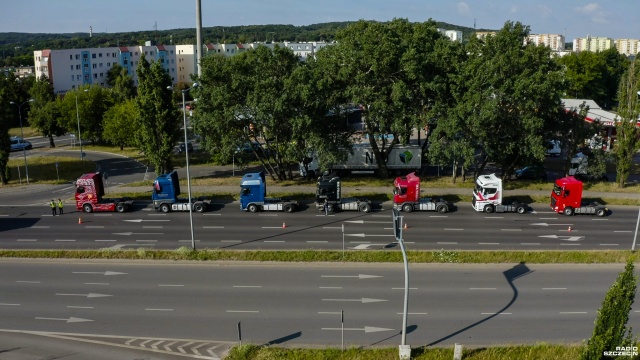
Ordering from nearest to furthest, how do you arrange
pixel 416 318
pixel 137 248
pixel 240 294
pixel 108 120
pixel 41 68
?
pixel 416 318, pixel 240 294, pixel 137 248, pixel 108 120, pixel 41 68

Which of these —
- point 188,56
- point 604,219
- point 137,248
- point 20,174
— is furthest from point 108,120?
point 188,56

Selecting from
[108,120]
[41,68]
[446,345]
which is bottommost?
[446,345]

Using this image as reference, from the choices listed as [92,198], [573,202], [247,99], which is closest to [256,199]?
[247,99]

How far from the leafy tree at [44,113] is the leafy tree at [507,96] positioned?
59607 millimetres

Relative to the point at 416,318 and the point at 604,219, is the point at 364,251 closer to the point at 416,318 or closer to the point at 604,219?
the point at 416,318

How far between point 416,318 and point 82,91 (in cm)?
6987

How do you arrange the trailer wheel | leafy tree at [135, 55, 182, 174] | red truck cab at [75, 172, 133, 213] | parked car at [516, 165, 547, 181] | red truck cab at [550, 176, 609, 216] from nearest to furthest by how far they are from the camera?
red truck cab at [550, 176, 609, 216] → red truck cab at [75, 172, 133, 213] → the trailer wheel → leafy tree at [135, 55, 182, 174] → parked car at [516, 165, 547, 181]

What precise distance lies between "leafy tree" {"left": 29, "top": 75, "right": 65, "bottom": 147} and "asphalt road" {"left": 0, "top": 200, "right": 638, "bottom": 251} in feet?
129

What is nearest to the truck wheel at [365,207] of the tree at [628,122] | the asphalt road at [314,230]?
the asphalt road at [314,230]

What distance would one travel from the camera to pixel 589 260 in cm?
3053

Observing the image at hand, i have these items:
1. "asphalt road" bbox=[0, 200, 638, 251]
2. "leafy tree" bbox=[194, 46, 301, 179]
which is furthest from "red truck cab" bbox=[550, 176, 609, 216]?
"leafy tree" bbox=[194, 46, 301, 179]

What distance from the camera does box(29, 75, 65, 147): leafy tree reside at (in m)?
78.3

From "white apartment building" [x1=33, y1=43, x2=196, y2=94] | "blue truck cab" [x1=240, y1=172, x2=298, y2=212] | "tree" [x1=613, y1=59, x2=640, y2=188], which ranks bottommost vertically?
"blue truck cab" [x1=240, y1=172, x2=298, y2=212]

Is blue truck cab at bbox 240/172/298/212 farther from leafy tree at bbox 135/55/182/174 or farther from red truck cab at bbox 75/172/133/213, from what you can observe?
leafy tree at bbox 135/55/182/174
